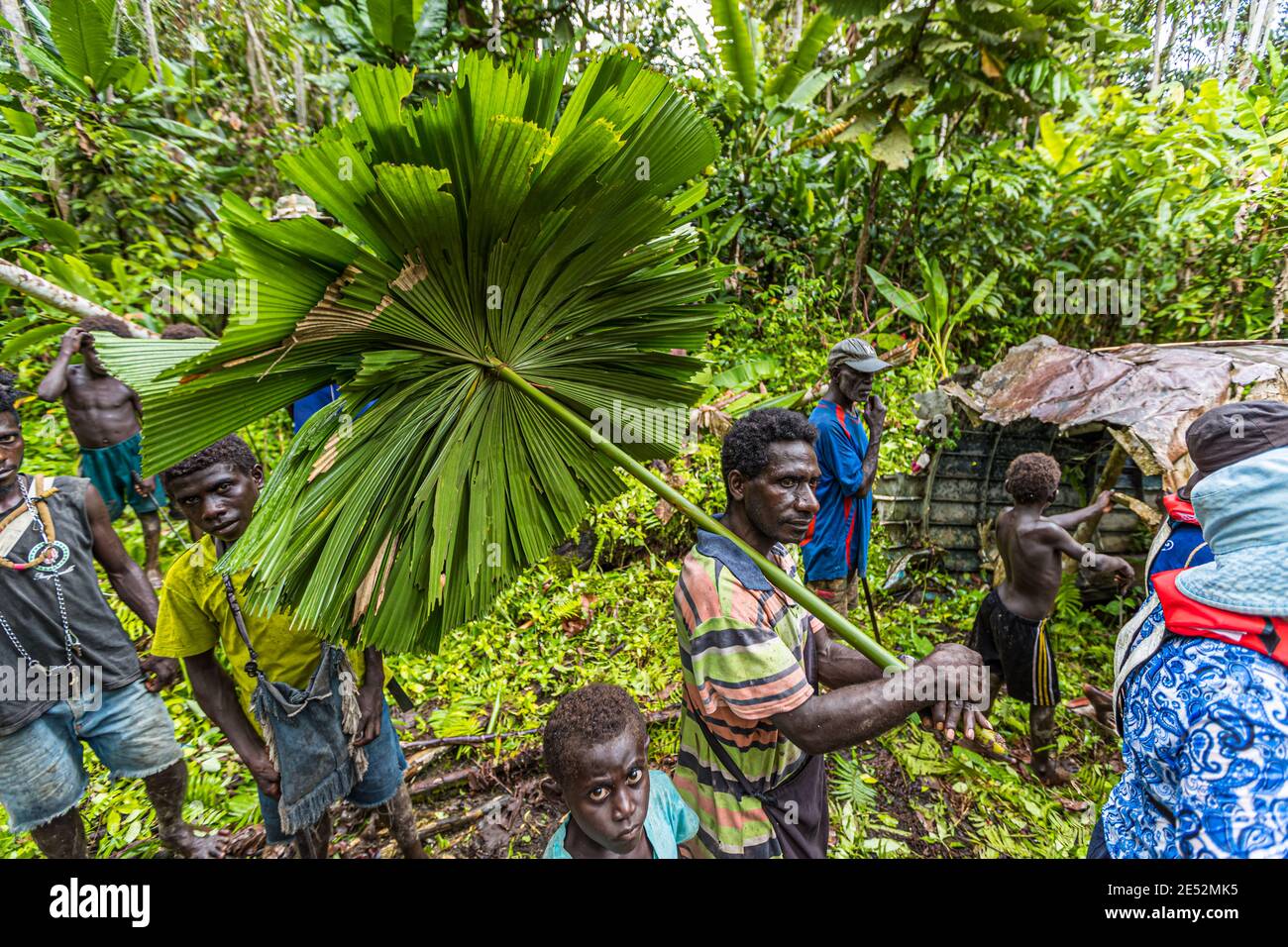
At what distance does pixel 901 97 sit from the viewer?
6113 millimetres

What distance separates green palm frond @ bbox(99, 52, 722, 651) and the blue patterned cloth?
136cm

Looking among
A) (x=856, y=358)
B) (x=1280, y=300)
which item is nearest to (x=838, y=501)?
(x=856, y=358)

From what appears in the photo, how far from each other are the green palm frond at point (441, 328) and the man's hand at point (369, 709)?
1019 mm

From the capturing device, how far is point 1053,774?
3.28 m

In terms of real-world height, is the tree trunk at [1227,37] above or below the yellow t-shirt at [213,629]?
above

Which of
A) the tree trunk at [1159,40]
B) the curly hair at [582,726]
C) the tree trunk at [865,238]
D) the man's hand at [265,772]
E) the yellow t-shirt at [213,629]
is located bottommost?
the man's hand at [265,772]

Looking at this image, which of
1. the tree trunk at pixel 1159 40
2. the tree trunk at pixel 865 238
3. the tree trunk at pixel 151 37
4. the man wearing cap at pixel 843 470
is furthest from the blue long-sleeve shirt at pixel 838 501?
the tree trunk at pixel 151 37

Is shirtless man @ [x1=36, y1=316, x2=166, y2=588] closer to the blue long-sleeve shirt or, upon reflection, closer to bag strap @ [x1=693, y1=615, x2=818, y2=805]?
bag strap @ [x1=693, y1=615, x2=818, y2=805]

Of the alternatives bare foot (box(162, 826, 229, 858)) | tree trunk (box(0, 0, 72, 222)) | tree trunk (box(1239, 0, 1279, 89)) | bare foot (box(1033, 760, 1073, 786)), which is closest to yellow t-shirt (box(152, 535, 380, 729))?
bare foot (box(162, 826, 229, 858))

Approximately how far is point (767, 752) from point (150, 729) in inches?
103

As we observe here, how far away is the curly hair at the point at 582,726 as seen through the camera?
1524 mm

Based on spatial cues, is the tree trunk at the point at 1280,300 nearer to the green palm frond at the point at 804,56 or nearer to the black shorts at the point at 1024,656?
the black shorts at the point at 1024,656
